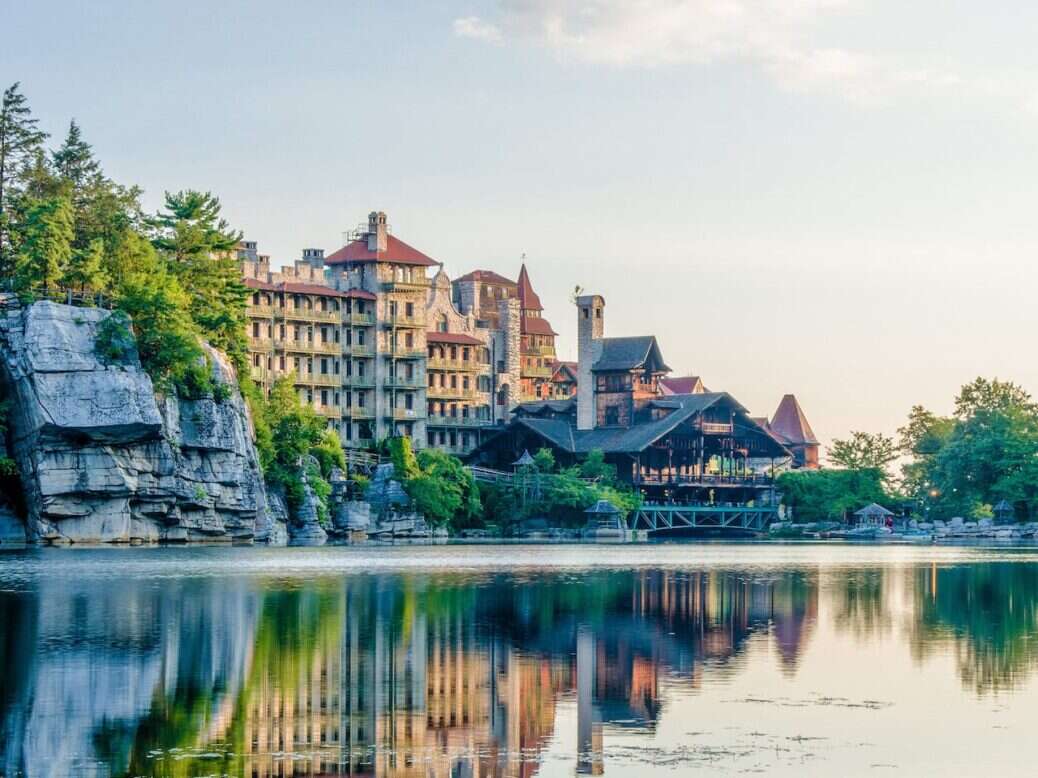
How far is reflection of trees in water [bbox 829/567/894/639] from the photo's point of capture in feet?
139

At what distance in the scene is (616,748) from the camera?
2492cm

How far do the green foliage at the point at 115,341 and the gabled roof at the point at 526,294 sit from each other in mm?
90601

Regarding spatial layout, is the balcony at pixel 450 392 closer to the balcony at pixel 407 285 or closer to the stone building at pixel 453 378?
the stone building at pixel 453 378

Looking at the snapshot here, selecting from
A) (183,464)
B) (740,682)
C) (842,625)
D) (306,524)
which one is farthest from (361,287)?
(740,682)

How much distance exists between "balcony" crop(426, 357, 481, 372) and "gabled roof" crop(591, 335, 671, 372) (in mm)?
8855

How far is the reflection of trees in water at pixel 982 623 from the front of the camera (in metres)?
34.3

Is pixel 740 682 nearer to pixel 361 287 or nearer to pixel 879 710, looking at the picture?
pixel 879 710

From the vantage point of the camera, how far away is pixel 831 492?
14112cm

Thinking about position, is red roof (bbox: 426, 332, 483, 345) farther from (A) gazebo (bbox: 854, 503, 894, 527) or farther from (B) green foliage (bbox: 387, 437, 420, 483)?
(A) gazebo (bbox: 854, 503, 894, 527)

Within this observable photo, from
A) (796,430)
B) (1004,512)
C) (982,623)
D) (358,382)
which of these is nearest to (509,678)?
(982,623)

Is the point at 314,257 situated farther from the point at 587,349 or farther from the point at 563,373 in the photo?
the point at 563,373

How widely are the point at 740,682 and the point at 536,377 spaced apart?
13064 centimetres

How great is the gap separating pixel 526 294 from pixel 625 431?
44151 mm

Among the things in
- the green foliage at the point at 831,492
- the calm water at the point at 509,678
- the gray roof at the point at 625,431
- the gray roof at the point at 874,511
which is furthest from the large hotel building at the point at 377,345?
the calm water at the point at 509,678
